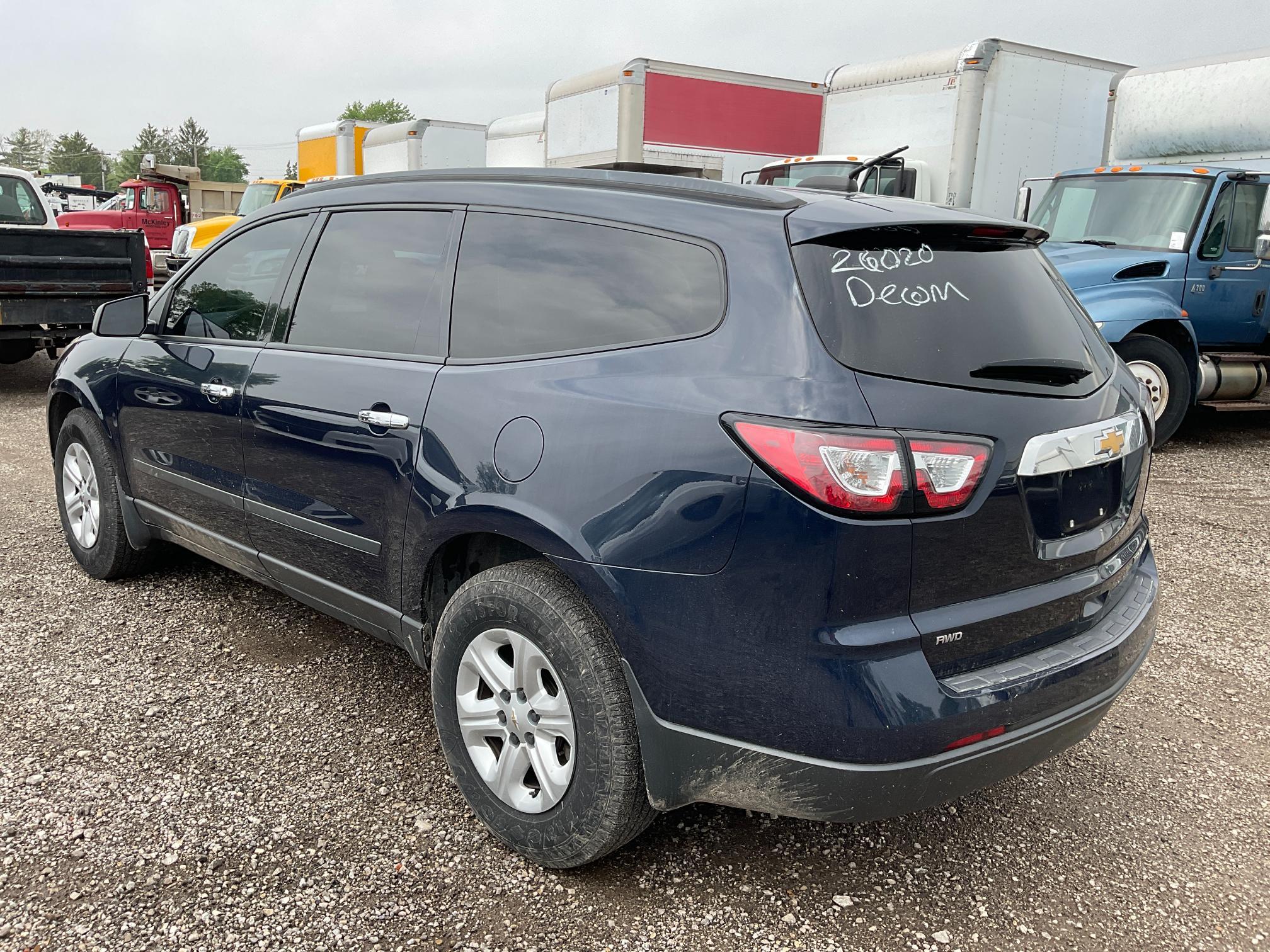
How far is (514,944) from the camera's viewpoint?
2.38 meters

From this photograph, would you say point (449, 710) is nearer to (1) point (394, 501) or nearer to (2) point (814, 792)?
(1) point (394, 501)

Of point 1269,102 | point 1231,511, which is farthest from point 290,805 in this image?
point 1269,102

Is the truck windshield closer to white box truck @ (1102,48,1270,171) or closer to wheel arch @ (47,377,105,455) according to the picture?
white box truck @ (1102,48,1270,171)

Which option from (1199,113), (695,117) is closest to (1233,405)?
(1199,113)

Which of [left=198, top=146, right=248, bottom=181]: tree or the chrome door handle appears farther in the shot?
[left=198, top=146, right=248, bottom=181]: tree

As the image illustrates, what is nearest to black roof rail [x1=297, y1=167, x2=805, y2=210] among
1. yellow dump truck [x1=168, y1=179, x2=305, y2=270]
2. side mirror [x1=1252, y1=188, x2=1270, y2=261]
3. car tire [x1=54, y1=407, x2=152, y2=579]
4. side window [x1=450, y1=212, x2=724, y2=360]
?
side window [x1=450, y1=212, x2=724, y2=360]

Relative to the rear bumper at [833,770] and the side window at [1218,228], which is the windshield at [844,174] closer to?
the side window at [1218,228]

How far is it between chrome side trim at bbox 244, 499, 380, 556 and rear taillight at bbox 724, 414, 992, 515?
140cm

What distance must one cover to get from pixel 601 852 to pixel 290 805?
1.00 m

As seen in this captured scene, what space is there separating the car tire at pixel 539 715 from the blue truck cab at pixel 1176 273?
6.89m

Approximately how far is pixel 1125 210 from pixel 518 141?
11.2m

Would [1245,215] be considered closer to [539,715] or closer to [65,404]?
[539,715]

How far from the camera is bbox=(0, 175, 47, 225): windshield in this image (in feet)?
37.8

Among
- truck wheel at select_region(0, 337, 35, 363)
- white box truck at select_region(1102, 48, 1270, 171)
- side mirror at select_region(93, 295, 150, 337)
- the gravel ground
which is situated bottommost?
the gravel ground
